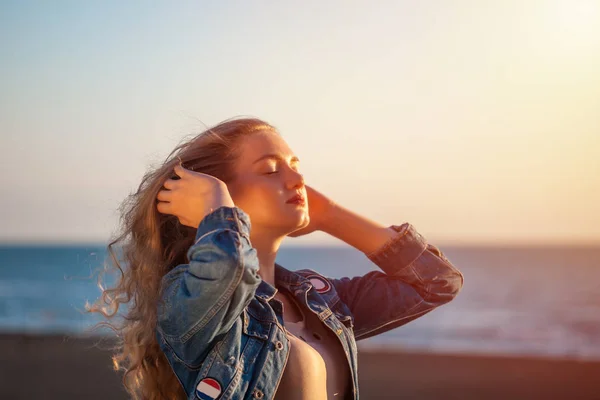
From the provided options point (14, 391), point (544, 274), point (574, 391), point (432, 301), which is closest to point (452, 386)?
point (574, 391)

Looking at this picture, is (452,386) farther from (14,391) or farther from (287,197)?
(287,197)

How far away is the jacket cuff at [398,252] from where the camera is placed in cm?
331

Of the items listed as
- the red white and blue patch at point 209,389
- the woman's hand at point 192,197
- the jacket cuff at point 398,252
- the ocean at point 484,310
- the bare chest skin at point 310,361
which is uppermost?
the ocean at point 484,310

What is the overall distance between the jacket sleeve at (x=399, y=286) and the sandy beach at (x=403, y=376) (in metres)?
5.69

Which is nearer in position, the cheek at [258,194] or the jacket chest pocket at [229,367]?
the jacket chest pocket at [229,367]

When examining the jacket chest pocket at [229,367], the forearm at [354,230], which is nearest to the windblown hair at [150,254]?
the jacket chest pocket at [229,367]

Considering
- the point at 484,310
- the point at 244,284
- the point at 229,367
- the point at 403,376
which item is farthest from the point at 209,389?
the point at 484,310

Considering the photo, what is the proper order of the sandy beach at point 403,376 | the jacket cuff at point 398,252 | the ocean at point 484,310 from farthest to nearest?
the ocean at point 484,310 → the sandy beach at point 403,376 → the jacket cuff at point 398,252

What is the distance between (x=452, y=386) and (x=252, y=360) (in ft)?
23.4

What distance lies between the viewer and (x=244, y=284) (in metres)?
2.37

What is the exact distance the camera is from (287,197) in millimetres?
2865

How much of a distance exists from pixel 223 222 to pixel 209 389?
1.76ft

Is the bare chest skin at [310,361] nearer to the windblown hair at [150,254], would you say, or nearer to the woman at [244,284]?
the woman at [244,284]

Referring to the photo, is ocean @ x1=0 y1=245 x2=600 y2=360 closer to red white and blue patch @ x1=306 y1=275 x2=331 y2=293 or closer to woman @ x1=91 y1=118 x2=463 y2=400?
woman @ x1=91 y1=118 x2=463 y2=400
